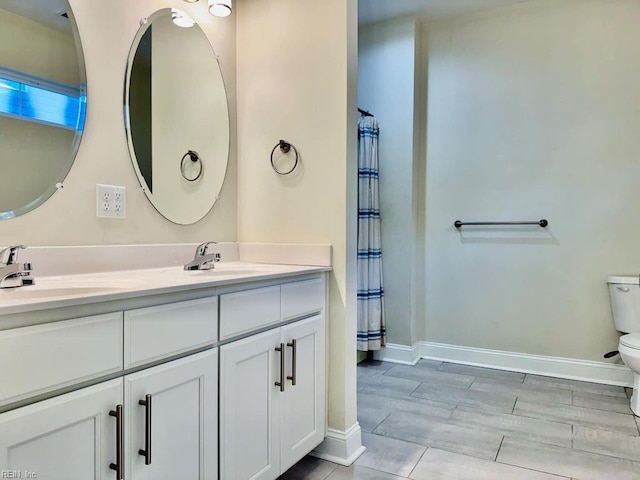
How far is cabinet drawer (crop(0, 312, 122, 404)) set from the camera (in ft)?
2.76

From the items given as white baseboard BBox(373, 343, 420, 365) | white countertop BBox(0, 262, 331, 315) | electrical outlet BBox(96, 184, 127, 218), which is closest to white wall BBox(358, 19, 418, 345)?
white baseboard BBox(373, 343, 420, 365)

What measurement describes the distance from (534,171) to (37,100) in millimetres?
2898

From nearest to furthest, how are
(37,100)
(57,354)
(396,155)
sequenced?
1. (57,354)
2. (37,100)
3. (396,155)

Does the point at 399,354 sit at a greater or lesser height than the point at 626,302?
lesser

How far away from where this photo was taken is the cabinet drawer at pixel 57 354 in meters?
0.84

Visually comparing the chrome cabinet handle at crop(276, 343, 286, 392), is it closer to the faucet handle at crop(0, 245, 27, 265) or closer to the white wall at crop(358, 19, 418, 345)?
the faucet handle at crop(0, 245, 27, 265)

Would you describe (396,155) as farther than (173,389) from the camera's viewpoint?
Yes

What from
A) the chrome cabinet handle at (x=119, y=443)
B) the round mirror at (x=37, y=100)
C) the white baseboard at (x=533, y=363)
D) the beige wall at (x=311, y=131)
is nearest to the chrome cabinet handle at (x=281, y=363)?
the beige wall at (x=311, y=131)

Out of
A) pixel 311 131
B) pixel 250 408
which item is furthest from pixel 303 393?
pixel 311 131

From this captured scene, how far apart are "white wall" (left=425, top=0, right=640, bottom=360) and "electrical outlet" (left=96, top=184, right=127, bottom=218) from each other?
92.7 inches

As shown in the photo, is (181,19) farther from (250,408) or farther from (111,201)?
(250,408)

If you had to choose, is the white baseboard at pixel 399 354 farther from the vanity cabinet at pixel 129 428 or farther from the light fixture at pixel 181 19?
the light fixture at pixel 181 19

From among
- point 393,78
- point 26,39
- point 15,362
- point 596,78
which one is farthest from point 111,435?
point 596,78

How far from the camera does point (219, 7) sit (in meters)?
1.87
